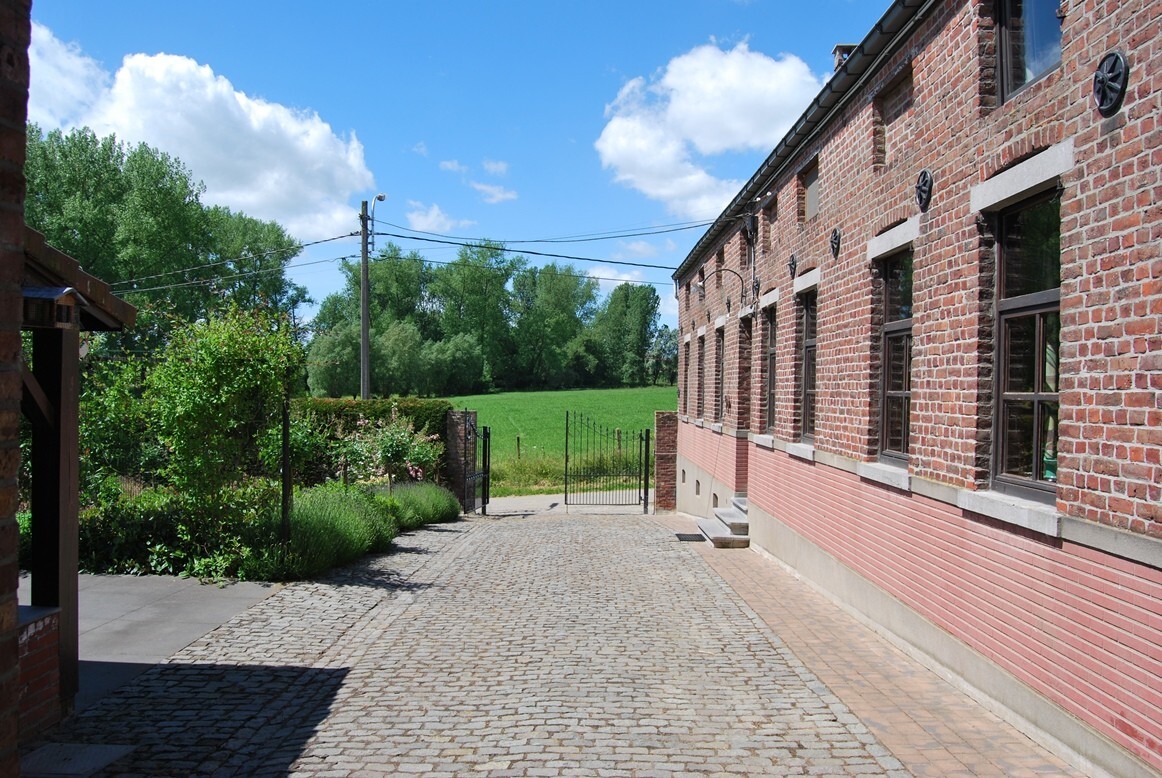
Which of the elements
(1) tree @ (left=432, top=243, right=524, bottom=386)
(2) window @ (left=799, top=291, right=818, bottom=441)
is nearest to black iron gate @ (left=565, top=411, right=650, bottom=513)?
(2) window @ (left=799, top=291, right=818, bottom=441)

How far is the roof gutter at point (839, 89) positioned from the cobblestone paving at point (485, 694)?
19.1 feet

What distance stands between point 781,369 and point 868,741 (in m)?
7.50

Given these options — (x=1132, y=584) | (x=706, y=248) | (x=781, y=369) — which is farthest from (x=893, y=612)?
(x=706, y=248)

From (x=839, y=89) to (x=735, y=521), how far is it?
291 inches

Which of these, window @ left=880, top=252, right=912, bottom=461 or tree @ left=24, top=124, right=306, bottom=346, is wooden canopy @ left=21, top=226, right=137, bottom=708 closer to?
window @ left=880, top=252, right=912, bottom=461

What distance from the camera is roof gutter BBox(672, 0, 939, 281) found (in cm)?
753

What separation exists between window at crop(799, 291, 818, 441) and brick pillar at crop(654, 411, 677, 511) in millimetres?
13689

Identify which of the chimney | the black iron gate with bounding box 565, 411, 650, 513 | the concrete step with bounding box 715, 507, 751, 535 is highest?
the chimney

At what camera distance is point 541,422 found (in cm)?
5091

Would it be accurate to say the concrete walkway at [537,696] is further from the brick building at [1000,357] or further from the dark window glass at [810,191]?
the dark window glass at [810,191]

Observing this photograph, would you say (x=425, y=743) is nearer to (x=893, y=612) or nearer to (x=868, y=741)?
(x=868, y=741)

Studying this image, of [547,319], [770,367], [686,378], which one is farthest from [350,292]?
[770,367]

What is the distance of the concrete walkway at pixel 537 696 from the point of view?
461cm

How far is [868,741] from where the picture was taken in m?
4.91
